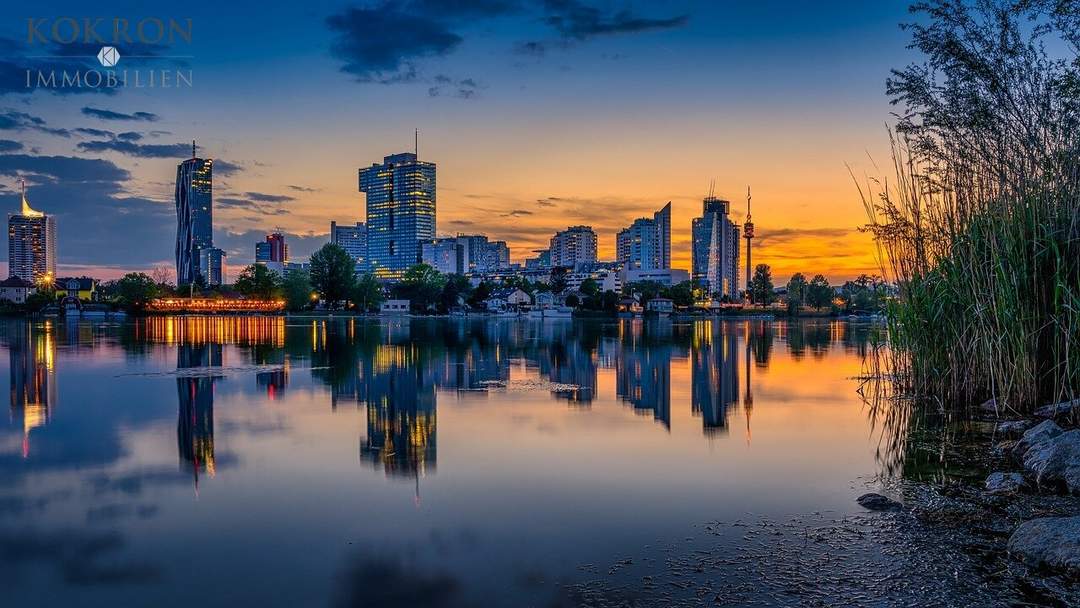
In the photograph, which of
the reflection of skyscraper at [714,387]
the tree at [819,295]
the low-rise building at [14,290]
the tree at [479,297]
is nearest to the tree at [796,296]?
the tree at [819,295]

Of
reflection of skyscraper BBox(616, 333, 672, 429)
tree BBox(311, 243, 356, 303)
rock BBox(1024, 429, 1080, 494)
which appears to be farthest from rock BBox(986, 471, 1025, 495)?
tree BBox(311, 243, 356, 303)

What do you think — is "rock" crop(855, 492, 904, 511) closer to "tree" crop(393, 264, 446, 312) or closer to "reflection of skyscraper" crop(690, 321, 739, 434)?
"reflection of skyscraper" crop(690, 321, 739, 434)

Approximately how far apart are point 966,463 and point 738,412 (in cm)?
622

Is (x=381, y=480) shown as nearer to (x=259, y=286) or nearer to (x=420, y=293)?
(x=420, y=293)

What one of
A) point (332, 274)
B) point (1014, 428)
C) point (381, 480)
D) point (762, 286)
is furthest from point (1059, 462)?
point (762, 286)

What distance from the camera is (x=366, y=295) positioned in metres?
148

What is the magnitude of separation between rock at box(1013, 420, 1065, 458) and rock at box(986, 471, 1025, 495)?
1.53 meters

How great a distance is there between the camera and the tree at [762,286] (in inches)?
7294

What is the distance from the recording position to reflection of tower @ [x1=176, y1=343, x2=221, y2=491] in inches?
443

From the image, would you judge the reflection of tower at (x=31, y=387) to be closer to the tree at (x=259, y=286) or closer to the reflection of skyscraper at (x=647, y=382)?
the reflection of skyscraper at (x=647, y=382)

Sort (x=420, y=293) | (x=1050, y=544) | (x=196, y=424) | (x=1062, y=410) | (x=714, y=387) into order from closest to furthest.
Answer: (x=1050, y=544), (x=1062, y=410), (x=196, y=424), (x=714, y=387), (x=420, y=293)

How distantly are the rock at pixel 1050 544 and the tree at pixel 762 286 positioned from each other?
598ft

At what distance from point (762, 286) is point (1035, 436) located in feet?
600

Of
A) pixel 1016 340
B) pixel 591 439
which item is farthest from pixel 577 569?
pixel 1016 340
